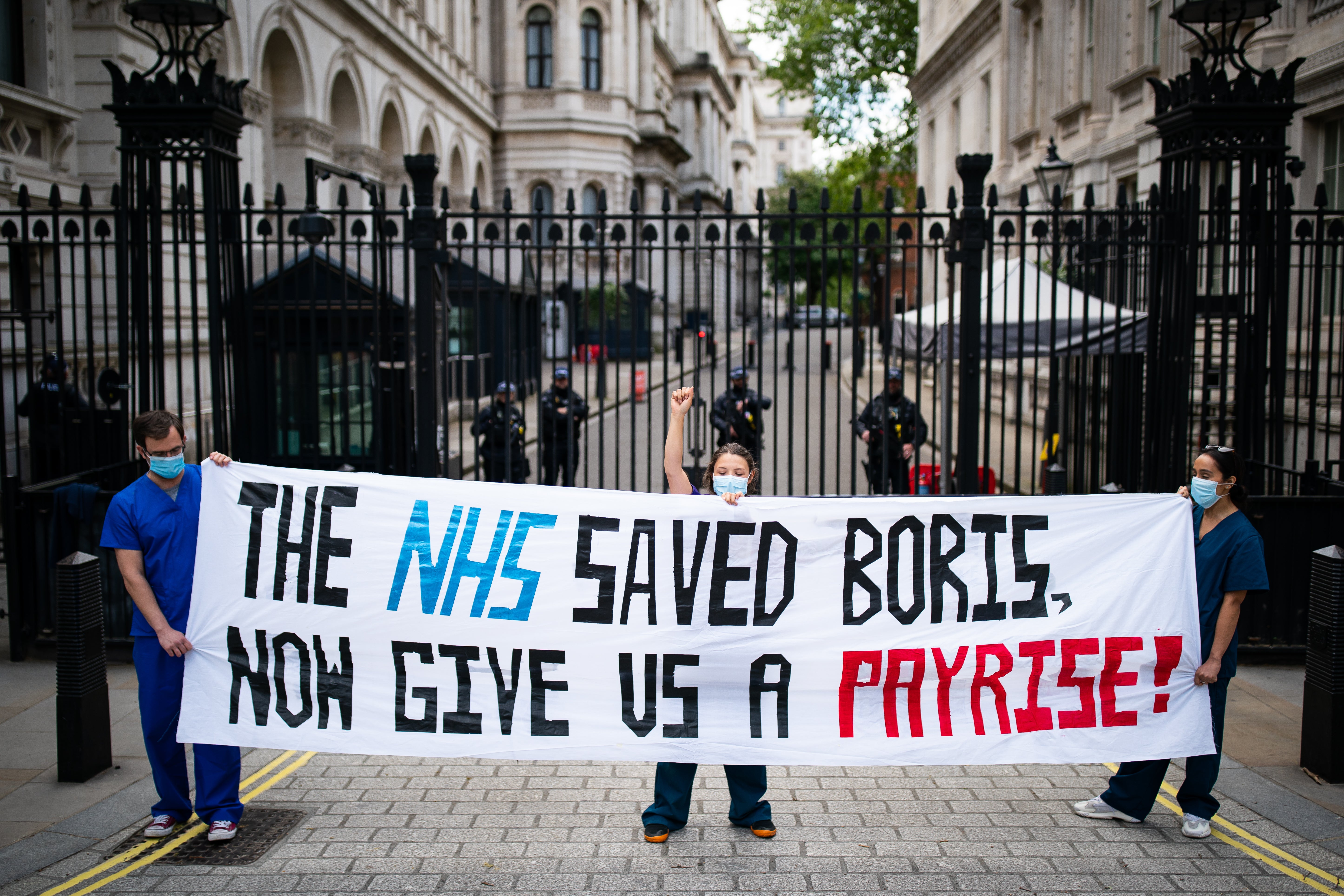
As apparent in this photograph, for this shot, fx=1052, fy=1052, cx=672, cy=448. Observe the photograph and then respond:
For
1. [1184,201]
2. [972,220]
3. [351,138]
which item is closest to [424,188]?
[972,220]

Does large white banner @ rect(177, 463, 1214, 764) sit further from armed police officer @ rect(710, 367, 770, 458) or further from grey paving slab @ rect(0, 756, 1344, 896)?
armed police officer @ rect(710, 367, 770, 458)

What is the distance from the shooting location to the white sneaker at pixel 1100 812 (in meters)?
4.83

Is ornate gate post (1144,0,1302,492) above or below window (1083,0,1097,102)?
below

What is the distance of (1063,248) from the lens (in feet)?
60.1

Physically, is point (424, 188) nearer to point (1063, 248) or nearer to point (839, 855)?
point (839, 855)

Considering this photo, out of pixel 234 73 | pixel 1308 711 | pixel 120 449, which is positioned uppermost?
pixel 234 73

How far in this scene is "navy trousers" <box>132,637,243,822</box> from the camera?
4.56m

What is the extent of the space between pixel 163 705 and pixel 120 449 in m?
4.07

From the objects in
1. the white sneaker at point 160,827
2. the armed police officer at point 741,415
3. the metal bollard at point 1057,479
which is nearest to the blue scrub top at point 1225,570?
the metal bollard at point 1057,479

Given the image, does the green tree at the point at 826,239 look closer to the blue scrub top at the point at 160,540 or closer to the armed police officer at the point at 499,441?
the armed police officer at the point at 499,441

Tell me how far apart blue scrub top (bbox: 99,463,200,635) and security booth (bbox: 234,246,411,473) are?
2.63 metres

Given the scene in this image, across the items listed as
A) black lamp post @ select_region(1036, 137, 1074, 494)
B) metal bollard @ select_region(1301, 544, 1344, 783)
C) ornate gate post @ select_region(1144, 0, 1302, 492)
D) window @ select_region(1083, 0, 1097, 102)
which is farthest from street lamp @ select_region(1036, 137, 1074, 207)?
A: metal bollard @ select_region(1301, 544, 1344, 783)

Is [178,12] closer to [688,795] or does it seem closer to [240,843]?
[240,843]

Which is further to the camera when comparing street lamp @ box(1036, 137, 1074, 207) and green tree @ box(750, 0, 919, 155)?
green tree @ box(750, 0, 919, 155)
